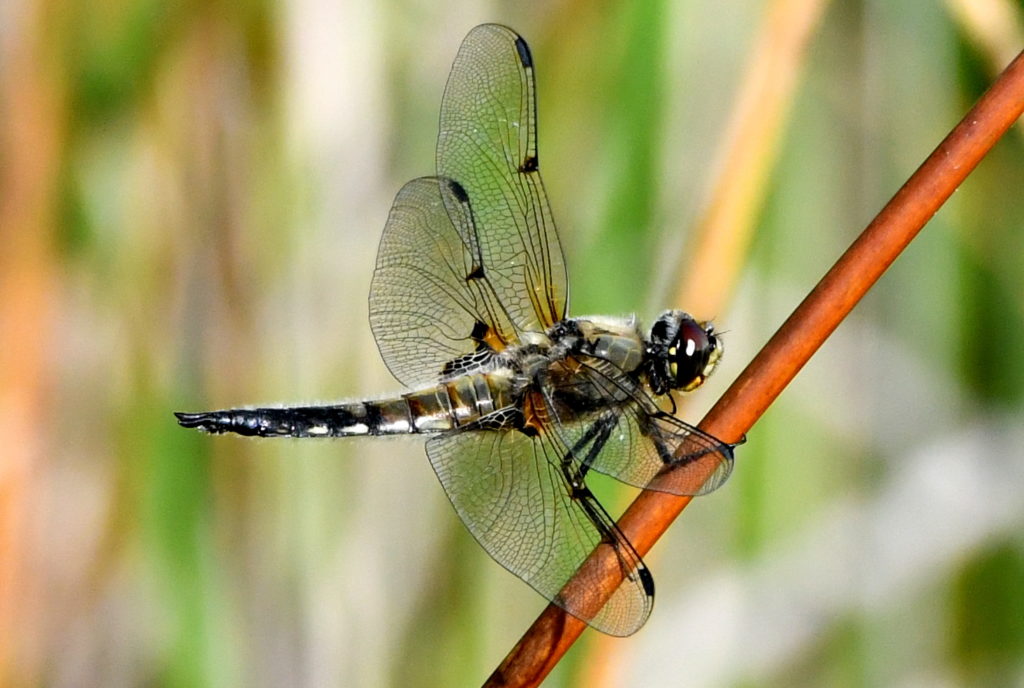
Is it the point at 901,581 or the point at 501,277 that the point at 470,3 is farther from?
the point at 901,581

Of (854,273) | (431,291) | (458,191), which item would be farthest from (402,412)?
(854,273)

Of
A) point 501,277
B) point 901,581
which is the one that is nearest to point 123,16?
point 501,277

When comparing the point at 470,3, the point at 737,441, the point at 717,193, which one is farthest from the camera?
the point at 470,3

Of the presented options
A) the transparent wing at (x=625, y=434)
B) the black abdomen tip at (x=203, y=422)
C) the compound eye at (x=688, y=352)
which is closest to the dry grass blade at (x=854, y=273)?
the transparent wing at (x=625, y=434)

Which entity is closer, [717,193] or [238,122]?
[717,193]

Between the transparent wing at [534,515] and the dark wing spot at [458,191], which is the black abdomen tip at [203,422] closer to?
the transparent wing at [534,515]

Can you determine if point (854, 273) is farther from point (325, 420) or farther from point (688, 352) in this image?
point (325, 420)
